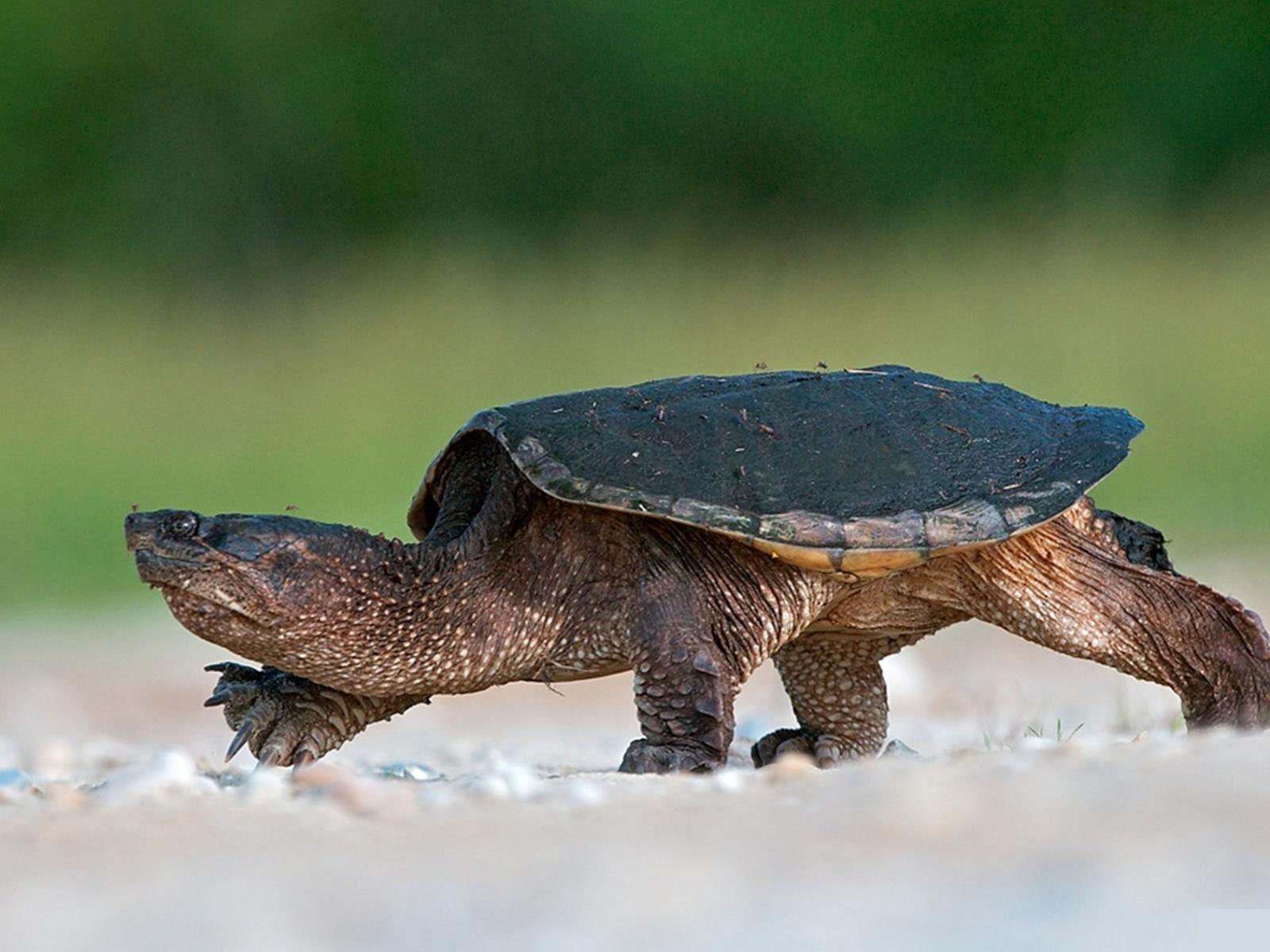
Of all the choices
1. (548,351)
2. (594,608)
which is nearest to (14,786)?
(594,608)

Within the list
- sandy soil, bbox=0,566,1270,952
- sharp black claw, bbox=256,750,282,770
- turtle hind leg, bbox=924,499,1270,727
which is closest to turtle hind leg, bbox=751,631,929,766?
turtle hind leg, bbox=924,499,1270,727

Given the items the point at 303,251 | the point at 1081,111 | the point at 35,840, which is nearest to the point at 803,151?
the point at 1081,111

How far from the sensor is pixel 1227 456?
8.52 metres

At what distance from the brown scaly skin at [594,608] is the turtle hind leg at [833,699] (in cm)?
11

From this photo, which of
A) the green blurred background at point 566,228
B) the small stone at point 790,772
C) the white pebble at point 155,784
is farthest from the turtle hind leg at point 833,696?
the green blurred background at point 566,228

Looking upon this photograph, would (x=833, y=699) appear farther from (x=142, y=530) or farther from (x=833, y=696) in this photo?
(x=142, y=530)

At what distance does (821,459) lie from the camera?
3102 mm

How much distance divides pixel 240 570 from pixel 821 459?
99 cm

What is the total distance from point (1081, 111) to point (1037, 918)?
49.9 ft

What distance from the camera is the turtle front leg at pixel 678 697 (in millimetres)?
2957

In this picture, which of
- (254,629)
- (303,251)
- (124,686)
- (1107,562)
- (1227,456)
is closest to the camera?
(254,629)

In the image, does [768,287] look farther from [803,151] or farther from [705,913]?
[705,913]

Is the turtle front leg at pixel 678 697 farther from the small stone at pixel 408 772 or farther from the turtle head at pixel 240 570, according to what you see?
the turtle head at pixel 240 570

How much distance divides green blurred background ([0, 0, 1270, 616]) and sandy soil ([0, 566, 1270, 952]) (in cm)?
558
